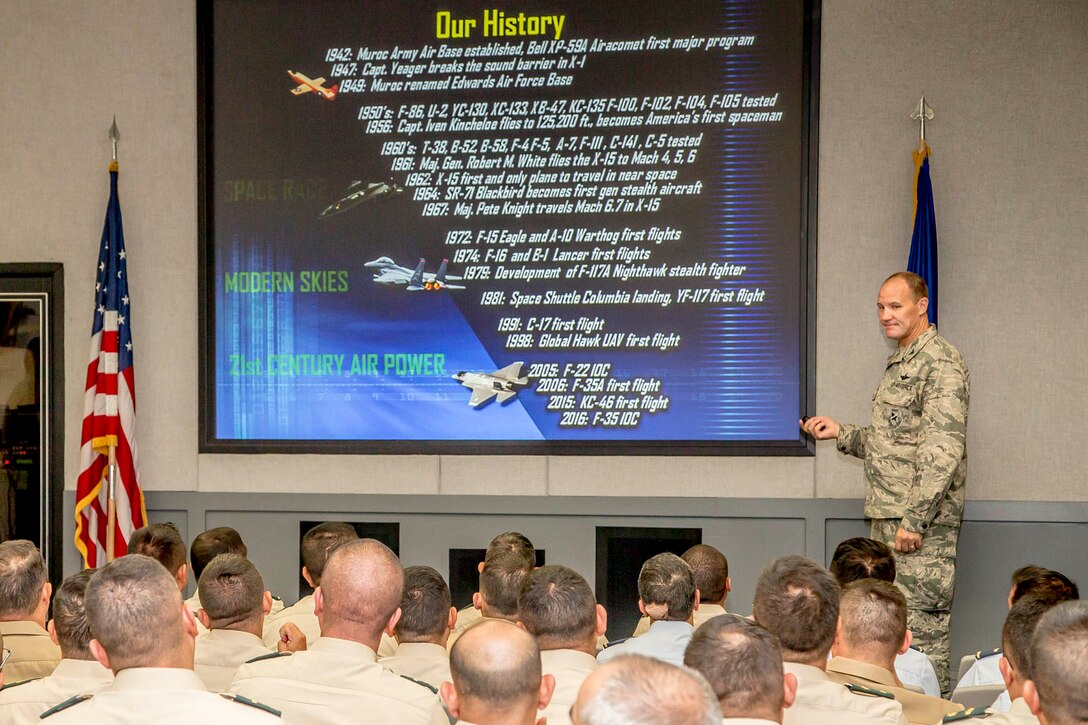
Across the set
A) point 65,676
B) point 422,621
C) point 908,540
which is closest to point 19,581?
point 65,676

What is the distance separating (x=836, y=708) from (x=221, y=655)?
1.57 meters

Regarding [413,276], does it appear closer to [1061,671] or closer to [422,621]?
→ [422,621]

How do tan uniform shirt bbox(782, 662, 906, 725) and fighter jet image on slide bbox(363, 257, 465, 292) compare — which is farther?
fighter jet image on slide bbox(363, 257, 465, 292)

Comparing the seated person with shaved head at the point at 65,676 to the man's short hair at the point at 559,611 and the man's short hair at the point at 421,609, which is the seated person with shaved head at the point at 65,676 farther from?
the man's short hair at the point at 559,611

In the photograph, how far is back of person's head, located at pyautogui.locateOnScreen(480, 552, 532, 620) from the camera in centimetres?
324

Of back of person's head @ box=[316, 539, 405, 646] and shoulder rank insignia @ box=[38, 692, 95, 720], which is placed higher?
back of person's head @ box=[316, 539, 405, 646]

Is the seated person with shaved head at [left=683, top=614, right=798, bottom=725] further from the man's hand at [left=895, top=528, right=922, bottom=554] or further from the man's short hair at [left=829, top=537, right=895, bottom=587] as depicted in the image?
the man's hand at [left=895, top=528, right=922, bottom=554]

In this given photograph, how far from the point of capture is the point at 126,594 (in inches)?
80.0

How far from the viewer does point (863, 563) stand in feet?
11.4

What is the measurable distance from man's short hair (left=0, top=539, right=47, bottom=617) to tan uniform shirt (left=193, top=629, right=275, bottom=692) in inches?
18.3

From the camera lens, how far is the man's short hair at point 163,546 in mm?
3680

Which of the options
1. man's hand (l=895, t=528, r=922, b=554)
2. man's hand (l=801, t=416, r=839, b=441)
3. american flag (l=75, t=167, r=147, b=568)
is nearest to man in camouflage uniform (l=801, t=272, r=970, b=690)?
man's hand (l=895, t=528, r=922, b=554)

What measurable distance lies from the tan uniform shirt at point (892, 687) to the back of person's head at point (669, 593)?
1.75 feet

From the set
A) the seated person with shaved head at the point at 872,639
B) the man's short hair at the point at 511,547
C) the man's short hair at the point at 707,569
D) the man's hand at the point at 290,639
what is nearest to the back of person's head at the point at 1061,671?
the seated person with shaved head at the point at 872,639
